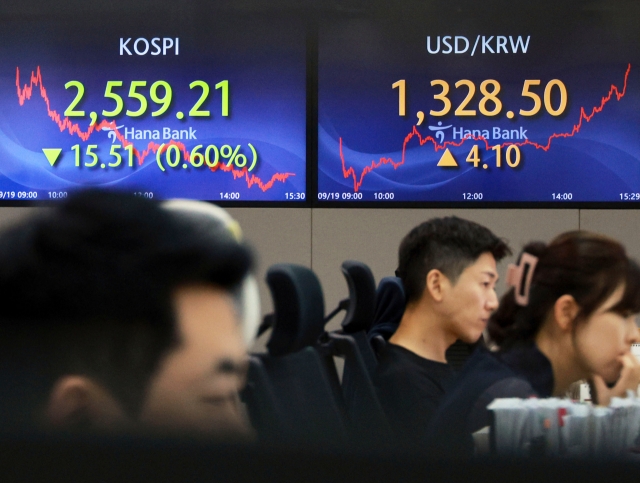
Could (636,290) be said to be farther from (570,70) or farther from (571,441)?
(570,70)

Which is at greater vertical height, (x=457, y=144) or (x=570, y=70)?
(x=570, y=70)

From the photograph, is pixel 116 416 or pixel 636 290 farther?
pixel 636 290

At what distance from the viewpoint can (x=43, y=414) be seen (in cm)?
37

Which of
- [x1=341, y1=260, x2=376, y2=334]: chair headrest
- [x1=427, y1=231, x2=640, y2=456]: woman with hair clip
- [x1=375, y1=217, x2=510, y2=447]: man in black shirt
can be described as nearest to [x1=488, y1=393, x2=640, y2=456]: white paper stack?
[x1=427, y1=231, x2=640, y2=456]: woman with hair clip

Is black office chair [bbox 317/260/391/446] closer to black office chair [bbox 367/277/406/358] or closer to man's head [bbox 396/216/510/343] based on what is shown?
black office chair [bbox 367/277/406/358]

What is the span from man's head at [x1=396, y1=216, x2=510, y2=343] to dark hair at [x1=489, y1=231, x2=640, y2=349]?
0.63ft

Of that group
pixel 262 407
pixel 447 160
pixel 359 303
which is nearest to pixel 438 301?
pixel 262 407

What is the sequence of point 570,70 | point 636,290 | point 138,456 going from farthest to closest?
point 570,70, point 636,290, point 138,456

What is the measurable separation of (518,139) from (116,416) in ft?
9.83

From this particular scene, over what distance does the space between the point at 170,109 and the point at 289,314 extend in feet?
9.19

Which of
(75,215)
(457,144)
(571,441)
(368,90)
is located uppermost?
(368,90)

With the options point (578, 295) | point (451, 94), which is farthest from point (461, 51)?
point (578, 295)

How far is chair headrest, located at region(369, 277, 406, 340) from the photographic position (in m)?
1.91

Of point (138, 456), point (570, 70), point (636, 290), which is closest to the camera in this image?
point (138, 456)
